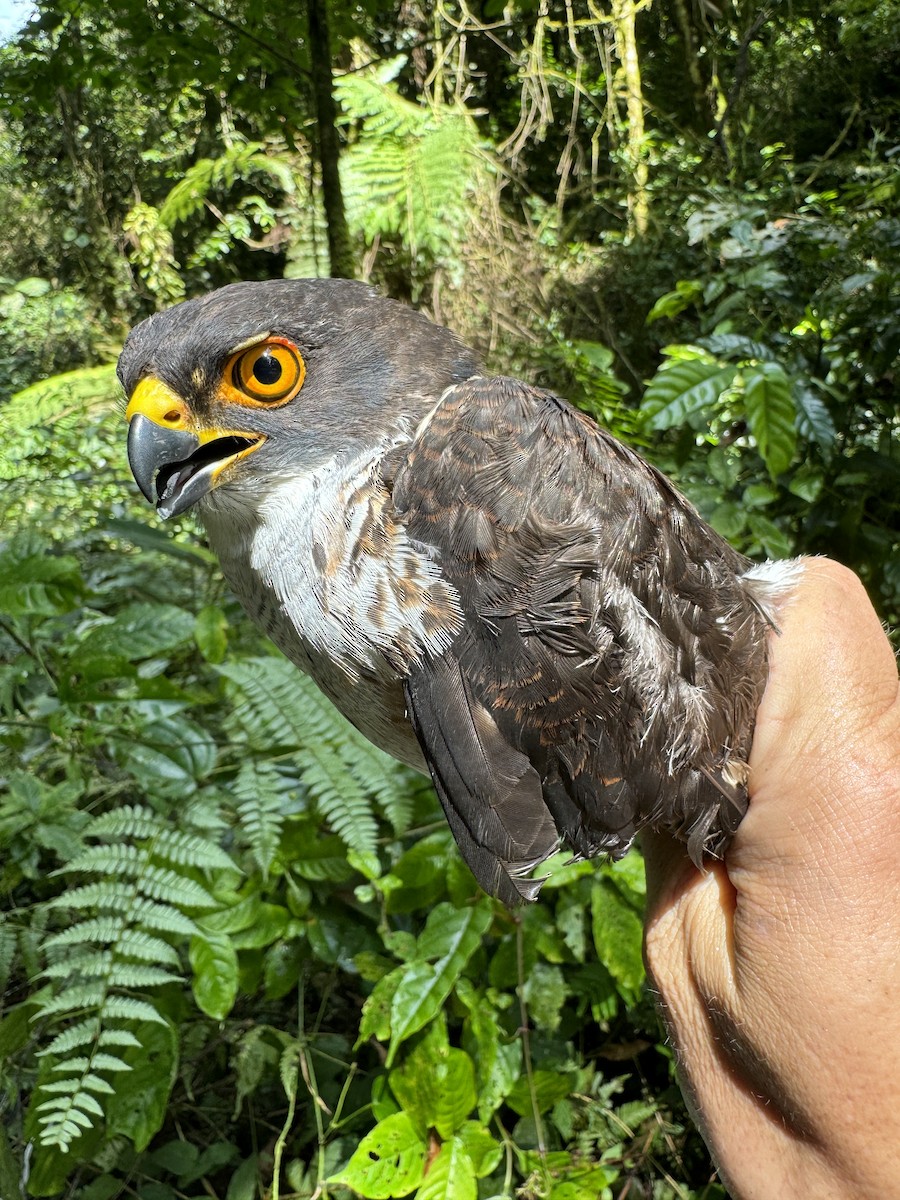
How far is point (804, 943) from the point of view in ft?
4.95

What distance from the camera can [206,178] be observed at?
23.6 feet

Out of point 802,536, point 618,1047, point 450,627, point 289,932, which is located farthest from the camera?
point 802,536

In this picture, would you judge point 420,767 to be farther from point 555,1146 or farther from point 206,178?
point 206,178

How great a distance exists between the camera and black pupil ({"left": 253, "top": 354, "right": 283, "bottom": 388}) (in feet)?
5.81

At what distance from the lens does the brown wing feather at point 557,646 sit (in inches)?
61.7

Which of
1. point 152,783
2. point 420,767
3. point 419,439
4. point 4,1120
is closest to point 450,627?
point 419,439

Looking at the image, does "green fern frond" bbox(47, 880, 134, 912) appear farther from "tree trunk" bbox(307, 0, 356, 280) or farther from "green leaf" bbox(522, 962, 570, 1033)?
"tree trunk" bbox(307, 0, 356, 280)

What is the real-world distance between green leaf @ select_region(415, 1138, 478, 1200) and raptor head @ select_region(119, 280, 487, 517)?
5.98 feet

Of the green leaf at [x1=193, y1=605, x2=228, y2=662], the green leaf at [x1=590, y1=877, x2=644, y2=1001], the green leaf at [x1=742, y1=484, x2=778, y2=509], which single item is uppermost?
the green leaf at [x1=742, y1=484, x2=778, y2=509]

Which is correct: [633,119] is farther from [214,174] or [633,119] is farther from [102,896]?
[102,896]

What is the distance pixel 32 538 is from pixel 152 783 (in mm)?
851

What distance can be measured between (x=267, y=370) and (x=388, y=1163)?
204 centimetres

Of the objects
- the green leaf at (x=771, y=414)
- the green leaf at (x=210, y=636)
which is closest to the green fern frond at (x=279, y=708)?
the green leaf at (x=210, y=636)

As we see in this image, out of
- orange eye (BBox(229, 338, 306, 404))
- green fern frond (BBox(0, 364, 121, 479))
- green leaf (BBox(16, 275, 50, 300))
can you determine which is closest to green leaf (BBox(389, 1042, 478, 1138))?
orange eye (BBox(229, 338, 306, 404))
